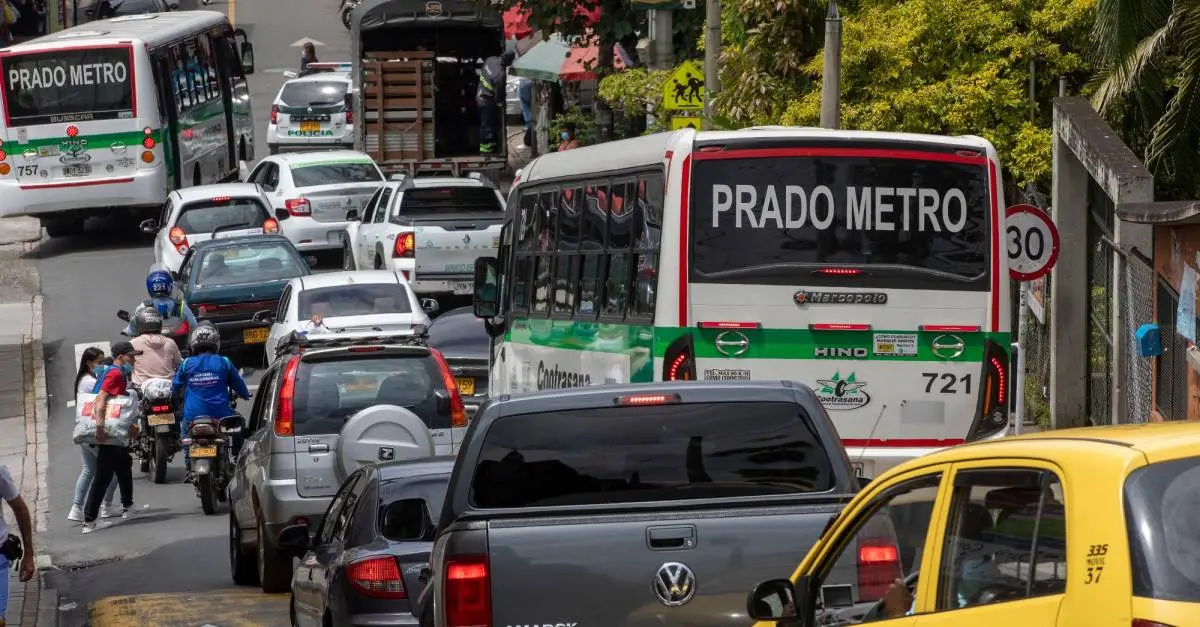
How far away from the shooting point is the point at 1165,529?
13.6 feet

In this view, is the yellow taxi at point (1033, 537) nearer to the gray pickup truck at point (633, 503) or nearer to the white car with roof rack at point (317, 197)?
the gray pickup truck at point (633, 503)

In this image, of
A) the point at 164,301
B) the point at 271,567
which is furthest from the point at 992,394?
the point at 164,301

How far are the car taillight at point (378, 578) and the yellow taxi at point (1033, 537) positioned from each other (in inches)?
146

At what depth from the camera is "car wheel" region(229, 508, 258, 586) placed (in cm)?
1453

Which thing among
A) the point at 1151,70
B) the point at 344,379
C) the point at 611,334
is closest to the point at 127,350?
the point at 344,379

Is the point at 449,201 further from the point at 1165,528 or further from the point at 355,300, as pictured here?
the point at 1165,528

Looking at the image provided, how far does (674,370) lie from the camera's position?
1238 centimetres

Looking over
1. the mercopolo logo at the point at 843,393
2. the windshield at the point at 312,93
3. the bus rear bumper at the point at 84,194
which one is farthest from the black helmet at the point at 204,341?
the windshield at the point at 312,93

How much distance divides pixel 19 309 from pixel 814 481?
79.5 ft

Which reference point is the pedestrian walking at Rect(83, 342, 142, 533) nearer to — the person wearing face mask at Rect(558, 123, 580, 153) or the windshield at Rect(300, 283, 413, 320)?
the windshield at Rect(300, 283, 413, 320)

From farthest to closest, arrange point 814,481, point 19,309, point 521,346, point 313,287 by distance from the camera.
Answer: point 19,309 → point 313,287 → point 521,346 → point 814,481

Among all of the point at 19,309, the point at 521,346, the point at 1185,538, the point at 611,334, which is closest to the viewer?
the point at 1185,538

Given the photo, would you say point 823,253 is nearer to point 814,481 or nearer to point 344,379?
point 344,379

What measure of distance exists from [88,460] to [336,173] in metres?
14.1
